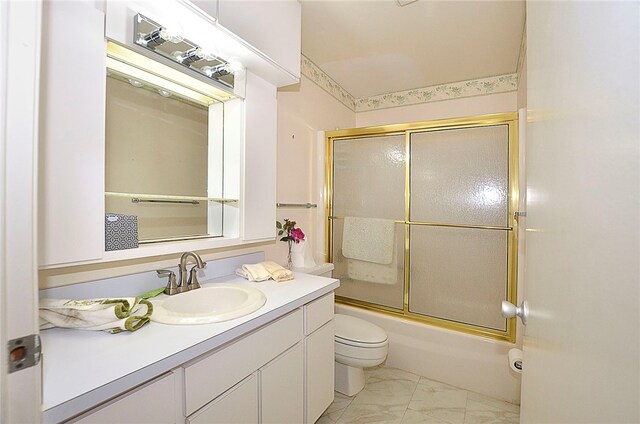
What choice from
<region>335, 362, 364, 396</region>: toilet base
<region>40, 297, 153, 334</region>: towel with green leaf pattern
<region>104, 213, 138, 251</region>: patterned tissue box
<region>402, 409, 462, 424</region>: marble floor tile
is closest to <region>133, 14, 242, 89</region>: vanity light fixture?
<region>104, 213, 138, 251</region>: patterned tissue box

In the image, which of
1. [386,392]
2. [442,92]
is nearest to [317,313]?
[386,392]

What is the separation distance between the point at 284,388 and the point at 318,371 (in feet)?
0.92

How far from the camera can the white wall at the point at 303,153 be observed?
207 cm

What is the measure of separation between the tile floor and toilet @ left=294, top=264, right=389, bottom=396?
0.09m

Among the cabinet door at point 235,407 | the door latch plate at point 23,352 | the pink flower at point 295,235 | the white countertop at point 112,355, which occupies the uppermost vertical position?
the pink flower at point 295,235

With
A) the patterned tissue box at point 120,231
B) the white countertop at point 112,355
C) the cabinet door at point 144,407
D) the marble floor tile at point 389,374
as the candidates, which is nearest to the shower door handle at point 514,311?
the white countertop at point 112,355

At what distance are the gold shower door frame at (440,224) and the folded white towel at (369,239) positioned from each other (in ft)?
0.42

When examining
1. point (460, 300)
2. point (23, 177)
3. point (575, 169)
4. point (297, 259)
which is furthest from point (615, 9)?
point (460, 300)

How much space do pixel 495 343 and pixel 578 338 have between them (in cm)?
185

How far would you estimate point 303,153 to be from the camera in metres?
2.33

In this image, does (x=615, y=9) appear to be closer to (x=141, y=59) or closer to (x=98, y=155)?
(x=98, y=155)

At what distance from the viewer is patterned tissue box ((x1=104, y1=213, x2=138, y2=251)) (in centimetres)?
102

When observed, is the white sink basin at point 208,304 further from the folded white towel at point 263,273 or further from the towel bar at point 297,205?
the towel bar at point 297,205

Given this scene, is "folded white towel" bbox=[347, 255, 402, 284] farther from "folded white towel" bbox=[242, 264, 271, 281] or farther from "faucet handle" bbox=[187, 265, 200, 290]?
"faucet handle" bbox=[187, 265, 200, 290]
